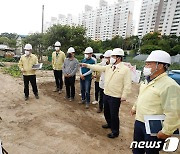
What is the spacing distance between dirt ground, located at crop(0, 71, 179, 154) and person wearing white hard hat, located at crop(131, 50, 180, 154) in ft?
3.79

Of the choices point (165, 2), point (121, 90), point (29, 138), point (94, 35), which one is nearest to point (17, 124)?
point (29, 138)

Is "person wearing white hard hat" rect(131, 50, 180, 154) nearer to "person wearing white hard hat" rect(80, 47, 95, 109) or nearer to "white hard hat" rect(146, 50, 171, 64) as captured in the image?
"white hard hat" rect(146, 50, 171, 64)

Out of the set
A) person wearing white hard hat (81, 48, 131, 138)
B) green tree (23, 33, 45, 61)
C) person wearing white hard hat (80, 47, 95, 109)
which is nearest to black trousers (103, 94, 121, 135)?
person wearing white hard hat (81, 48, 131, 138)

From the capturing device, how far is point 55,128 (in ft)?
12.1

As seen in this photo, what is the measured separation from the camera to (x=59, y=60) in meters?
5.86

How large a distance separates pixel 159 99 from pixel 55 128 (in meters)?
2.44

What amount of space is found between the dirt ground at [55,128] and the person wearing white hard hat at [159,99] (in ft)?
3.79

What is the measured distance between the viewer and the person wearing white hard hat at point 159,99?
1.82 meters

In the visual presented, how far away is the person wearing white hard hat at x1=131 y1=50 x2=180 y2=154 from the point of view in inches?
71.6

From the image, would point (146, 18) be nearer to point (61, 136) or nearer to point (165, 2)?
point (165, 2)

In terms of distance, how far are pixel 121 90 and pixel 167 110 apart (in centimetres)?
144

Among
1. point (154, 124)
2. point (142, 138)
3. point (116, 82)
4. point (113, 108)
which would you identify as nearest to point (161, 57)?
A: point (154, 124)

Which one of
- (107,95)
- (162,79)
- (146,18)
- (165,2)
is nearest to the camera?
(162,79)

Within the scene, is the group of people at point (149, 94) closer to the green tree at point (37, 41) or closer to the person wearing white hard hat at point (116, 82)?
the person wearing white hard hat at point (116, 82)
